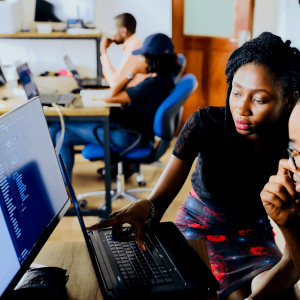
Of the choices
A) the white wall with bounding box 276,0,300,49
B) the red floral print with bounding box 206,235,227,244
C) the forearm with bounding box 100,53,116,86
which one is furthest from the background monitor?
the red floral print with bounding box 206,235,227,244

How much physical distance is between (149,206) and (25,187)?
1.21 feet

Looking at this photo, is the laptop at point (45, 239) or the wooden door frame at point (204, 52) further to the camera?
the wooden door frame at point (204, 52)

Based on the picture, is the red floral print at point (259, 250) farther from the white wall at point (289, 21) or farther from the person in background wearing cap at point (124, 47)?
the white wall at point (289, 21)

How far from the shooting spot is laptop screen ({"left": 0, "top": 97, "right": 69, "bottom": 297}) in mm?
655

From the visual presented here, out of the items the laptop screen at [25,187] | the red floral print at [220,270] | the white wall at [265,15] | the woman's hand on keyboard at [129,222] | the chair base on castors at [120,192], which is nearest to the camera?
the laptop screen at [25,187]

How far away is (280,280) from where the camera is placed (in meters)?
0.91

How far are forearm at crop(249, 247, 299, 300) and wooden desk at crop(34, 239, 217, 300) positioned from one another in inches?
6.3

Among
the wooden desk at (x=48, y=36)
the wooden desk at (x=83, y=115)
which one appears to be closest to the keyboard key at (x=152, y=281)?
the wooden desk at (x=83, y=115)

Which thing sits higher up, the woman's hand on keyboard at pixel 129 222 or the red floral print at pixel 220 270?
the woman's hand on keyboard at pixel 129 222

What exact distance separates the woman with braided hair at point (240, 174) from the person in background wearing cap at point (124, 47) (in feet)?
4.50

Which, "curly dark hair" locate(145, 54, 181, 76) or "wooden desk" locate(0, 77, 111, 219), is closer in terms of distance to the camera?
"wooden desk" locate(0, 77, 111, 219)

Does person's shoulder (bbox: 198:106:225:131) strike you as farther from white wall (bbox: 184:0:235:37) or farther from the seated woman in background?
white wall (bbox: 184:0:235:37)

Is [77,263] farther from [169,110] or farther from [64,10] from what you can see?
[64,10]

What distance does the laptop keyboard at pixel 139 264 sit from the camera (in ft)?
2.45
